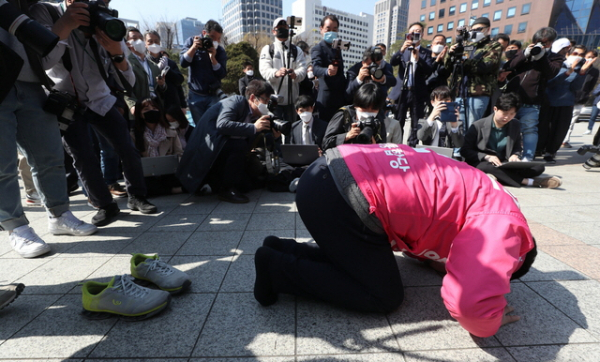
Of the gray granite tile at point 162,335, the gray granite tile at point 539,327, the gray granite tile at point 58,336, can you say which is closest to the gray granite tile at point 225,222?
the gray granite tile at point 162,335

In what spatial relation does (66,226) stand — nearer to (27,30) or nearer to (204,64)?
(27,30)

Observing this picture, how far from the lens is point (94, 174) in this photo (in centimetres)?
264

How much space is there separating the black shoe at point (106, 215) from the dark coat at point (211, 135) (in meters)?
0.71

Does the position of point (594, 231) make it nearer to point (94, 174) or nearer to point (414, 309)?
point (414, 309)

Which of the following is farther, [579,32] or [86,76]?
[579,32]

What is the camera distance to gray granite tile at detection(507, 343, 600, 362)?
120 centimetres

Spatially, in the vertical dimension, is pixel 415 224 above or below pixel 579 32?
below

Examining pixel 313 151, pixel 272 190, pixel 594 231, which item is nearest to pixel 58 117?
pixel 272 190

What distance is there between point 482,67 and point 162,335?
16.2 ft

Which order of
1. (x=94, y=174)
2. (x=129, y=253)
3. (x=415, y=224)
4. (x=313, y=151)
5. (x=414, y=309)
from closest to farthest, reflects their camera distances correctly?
(x=415, y=224) → (x=414, y=309) → (x=129, y=253) → (x=94, y=174) → (x=313, y=151)

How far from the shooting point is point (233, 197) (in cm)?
330

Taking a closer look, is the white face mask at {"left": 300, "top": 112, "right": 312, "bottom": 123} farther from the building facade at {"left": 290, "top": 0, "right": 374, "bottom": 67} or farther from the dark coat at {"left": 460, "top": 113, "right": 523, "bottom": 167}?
the building facade at {"left": 290, "top": 0, "right": 374, "bottom": 67}

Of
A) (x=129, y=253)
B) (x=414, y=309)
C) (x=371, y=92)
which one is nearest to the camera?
(x=414, y=309)

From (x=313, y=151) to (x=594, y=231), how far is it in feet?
8.72
